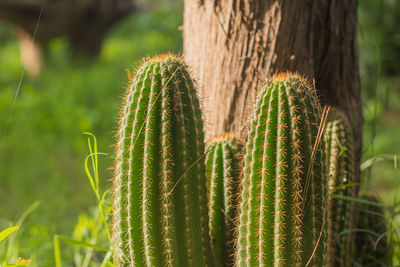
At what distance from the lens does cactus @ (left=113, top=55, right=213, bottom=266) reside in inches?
50.0

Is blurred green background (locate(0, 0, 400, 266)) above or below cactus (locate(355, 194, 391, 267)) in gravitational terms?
above

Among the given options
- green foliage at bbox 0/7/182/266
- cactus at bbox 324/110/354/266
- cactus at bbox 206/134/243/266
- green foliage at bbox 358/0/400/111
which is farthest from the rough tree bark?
green foliage at bbox 358/0/400/111

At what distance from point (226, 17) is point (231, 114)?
399 millimetres

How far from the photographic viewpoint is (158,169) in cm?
129

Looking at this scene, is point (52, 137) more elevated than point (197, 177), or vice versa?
point (52, 137)

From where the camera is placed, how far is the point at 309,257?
127 cm

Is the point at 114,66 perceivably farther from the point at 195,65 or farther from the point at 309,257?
the point at 309,257

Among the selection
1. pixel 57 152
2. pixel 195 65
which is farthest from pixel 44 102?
pixel 195 65

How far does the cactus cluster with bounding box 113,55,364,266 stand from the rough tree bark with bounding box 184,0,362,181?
347mm

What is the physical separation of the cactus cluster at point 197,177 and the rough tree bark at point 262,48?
35 centimetres

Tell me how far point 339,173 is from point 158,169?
753 millimetres

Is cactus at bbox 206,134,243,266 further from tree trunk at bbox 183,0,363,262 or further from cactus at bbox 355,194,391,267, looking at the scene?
cactus at bbox 355,194,391,267

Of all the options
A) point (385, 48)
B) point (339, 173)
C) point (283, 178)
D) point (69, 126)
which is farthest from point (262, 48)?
point (385, 48)

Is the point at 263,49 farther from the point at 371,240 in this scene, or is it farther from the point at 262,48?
the point at 371,240
